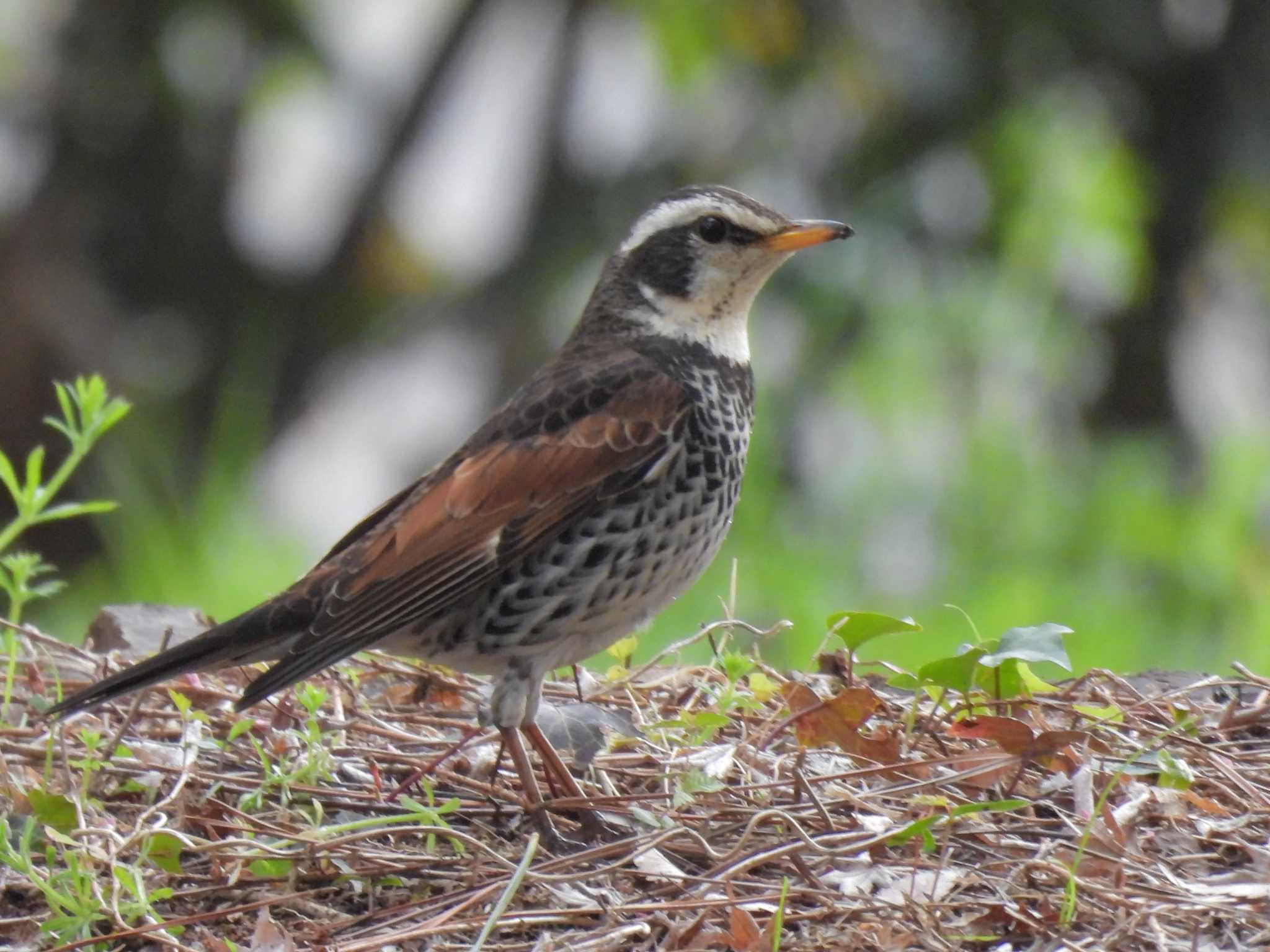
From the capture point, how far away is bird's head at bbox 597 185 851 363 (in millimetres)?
5246

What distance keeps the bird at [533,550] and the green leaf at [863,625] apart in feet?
1.76

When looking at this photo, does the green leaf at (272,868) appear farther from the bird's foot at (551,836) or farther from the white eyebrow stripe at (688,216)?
the white eyebrow stripe at (688,216)

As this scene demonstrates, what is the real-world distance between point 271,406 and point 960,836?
6.48m

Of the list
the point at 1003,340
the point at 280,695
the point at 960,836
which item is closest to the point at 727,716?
the point at 960,836

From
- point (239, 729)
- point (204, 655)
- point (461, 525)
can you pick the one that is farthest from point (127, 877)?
point (461, 525)

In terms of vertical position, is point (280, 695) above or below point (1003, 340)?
below

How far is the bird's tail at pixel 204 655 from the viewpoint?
4.29m

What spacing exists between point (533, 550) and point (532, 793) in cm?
60

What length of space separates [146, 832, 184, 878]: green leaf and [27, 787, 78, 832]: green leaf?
202mm

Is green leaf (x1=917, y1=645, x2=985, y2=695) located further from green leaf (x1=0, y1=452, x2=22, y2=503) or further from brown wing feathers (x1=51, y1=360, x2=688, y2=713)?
green leaf (x1=0, y1=452, x2=22, y2=503)

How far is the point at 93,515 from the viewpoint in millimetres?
9484

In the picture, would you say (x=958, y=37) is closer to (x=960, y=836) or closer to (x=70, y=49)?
(x=70, y=49)

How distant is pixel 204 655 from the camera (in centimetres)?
443

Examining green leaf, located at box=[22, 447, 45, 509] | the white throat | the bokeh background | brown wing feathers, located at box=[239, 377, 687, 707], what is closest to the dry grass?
brown wing feathers, located at box=[239, 377, 687, 707]
